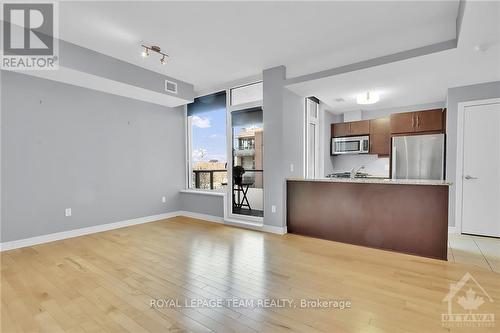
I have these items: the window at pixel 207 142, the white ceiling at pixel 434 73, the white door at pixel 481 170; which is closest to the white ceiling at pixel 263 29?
the white ceiling at pixel 434 73

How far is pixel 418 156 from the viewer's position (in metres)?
4.68

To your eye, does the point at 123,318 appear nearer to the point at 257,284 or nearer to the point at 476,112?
the point at 257,284

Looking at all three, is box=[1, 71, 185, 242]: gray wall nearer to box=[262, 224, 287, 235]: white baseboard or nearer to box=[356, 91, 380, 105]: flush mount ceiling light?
box=[262, 224, 287, 235]: white baseboard

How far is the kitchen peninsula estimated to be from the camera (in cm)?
301

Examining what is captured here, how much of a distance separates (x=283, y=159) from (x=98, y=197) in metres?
3.41

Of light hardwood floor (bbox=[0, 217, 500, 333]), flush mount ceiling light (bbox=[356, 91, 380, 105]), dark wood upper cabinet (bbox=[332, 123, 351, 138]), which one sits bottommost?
light hardwood floor (bbox=[0, 217, 500, 333])

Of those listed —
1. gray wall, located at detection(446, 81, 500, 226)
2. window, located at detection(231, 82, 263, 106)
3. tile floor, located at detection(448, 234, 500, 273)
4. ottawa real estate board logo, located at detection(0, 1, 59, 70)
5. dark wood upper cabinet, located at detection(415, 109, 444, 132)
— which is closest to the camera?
ottawa real estate board logo, located at detection(0, 1, 59, 70)

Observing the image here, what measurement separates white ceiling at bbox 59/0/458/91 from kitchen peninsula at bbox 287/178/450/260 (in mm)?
1841

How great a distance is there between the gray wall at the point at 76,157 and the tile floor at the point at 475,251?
17.2 feet

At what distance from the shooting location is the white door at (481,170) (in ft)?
12.5

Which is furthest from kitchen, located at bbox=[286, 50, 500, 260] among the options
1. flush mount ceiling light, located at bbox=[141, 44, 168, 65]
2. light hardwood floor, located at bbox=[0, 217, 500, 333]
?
flush mount ceiling light, located at bbox=[141, 44, 168, 65]

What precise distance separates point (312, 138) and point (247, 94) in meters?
1.81

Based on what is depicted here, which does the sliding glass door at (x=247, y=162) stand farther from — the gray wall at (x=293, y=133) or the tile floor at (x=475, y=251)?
the tile floor at (x=475, y=251)

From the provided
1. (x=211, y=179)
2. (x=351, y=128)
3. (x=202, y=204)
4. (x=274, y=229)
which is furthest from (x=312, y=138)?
(x=202, y=204)
